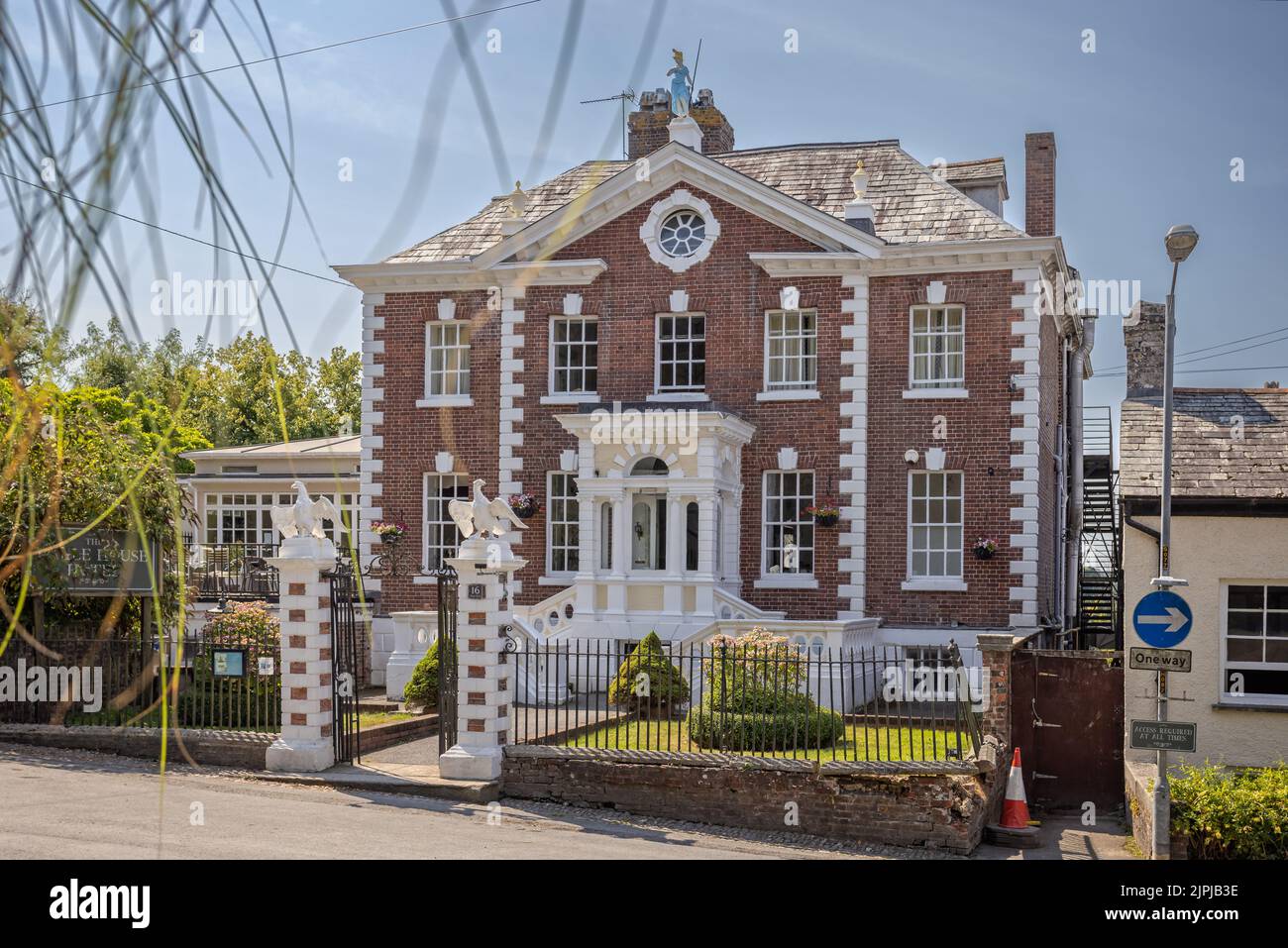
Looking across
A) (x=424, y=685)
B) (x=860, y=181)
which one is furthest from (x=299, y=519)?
(x=860, y=181)

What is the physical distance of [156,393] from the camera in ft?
5.74

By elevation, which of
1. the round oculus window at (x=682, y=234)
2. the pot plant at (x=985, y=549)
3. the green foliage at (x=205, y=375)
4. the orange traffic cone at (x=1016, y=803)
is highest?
the round oculus window at (x=682, y=234)

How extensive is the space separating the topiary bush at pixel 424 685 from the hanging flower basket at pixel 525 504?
608 cm

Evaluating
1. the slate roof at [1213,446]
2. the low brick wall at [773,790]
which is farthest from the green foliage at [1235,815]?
the slate roof at [1213,446]

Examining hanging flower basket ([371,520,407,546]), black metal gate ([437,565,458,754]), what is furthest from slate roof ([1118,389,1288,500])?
hanging flower basket ([371,520,407,546])

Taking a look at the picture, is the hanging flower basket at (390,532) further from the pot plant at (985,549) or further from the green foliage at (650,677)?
the pot plant at (985,549)

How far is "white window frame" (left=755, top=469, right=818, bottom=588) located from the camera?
25.7m

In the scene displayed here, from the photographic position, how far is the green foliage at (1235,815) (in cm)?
1204

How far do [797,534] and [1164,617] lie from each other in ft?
42.7

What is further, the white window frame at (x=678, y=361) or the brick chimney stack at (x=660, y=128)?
the brick chimney stack at (x=660, y=128)

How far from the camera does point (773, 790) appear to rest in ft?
49.6

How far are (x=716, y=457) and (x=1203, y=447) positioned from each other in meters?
9.29

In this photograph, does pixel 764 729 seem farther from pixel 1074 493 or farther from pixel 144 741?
pixel 1074 493
